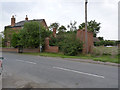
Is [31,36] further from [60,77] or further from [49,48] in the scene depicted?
[60,77]

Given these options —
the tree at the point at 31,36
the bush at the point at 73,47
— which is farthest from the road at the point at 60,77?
the tree at the point at 31,36

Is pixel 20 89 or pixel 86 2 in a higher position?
pixel 86 2

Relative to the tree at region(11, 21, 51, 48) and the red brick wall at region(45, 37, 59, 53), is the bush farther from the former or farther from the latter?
the tree at region(11, 21, 51, 48)

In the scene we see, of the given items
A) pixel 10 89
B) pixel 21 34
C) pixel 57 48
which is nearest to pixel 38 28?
pixel 21 34

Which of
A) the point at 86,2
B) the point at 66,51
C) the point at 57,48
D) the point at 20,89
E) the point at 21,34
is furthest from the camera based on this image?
the point at 21,34

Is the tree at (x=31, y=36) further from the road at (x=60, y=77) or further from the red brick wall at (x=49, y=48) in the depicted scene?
the road at (x=60, y=77)

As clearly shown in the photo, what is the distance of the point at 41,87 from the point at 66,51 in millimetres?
13804

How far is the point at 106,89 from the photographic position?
4.49 meters

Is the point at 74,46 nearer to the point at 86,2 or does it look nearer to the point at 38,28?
the point at 86,2

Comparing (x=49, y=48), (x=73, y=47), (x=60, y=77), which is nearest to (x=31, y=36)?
(x=49, y=48)

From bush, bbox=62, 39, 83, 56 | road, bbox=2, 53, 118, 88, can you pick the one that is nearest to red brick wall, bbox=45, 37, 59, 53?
bush, bbox=62, 39, 83, 56

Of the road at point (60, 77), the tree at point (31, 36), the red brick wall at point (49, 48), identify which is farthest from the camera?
the tree at point (31, 36)

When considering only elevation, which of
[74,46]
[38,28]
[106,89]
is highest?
[38,28]

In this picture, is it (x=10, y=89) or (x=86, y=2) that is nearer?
(x=10, y=89)
